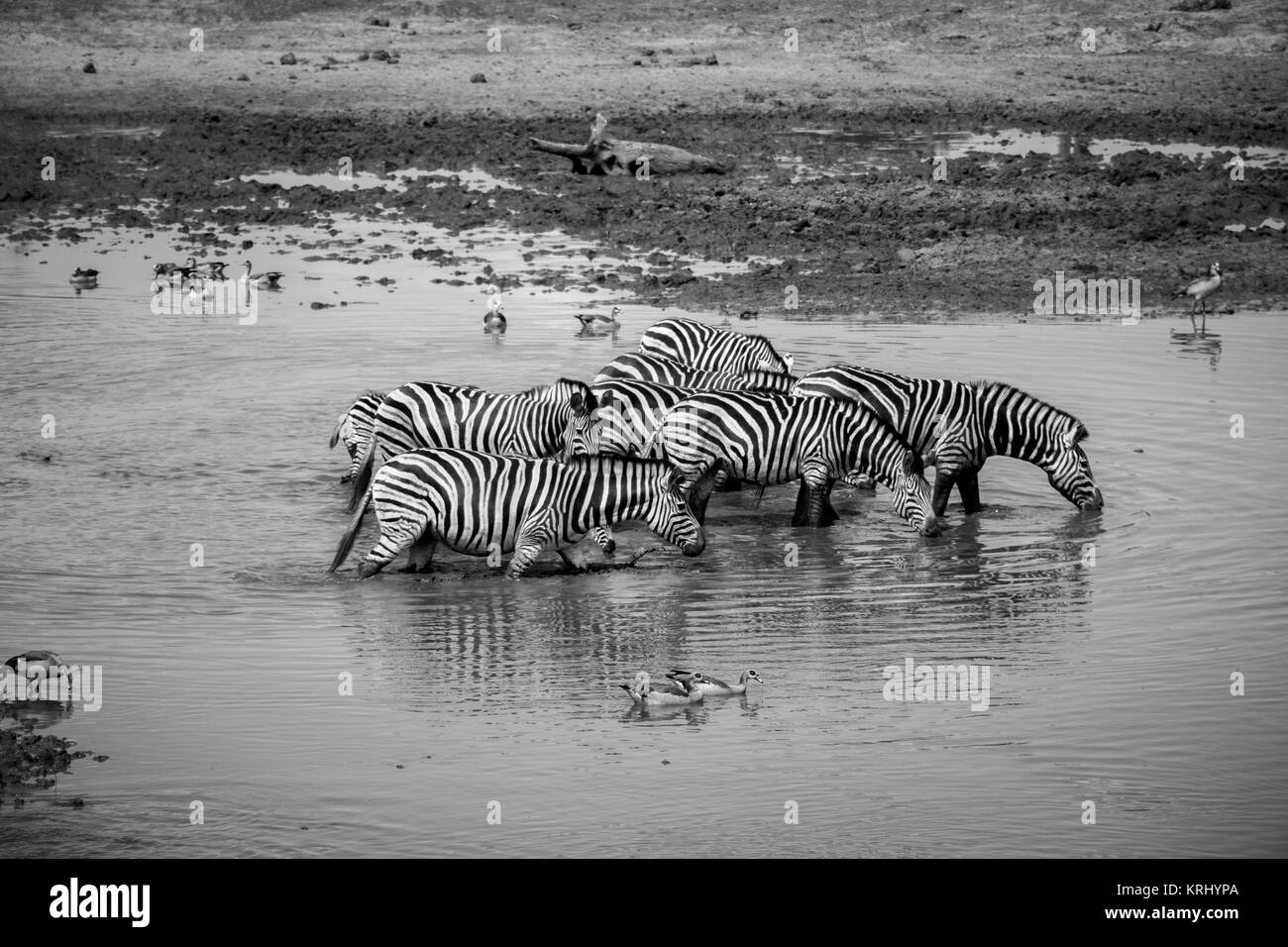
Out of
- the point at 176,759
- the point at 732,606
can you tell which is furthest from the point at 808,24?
the point at 176,759

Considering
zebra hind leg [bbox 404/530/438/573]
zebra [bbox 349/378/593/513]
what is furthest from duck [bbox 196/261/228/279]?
zebra hind leg [bbox 404/530/438/573]

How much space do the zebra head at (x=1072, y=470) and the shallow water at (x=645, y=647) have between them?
0.17 meters

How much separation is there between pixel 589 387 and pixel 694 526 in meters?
2.22

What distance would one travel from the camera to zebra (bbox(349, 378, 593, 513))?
46.2ft

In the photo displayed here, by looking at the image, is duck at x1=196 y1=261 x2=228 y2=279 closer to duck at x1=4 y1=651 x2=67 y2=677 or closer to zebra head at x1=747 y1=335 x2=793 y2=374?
zebra head at x1=747 y1=335 x2=793 y2=374

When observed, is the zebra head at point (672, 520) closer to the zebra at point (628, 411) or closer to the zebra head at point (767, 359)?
the zebra at point (628, 411)

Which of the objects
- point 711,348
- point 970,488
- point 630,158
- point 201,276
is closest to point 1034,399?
point 970,488

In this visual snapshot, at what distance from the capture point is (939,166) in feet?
87.7

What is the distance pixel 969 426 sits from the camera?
14.5 m

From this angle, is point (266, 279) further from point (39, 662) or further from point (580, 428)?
point (39, 662)

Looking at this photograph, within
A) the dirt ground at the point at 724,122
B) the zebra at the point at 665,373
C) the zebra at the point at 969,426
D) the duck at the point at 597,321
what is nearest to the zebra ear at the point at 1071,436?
the zebra at the point at 969,426

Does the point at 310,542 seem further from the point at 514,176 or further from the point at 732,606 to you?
the point at 514,176

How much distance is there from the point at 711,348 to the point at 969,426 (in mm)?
3205
